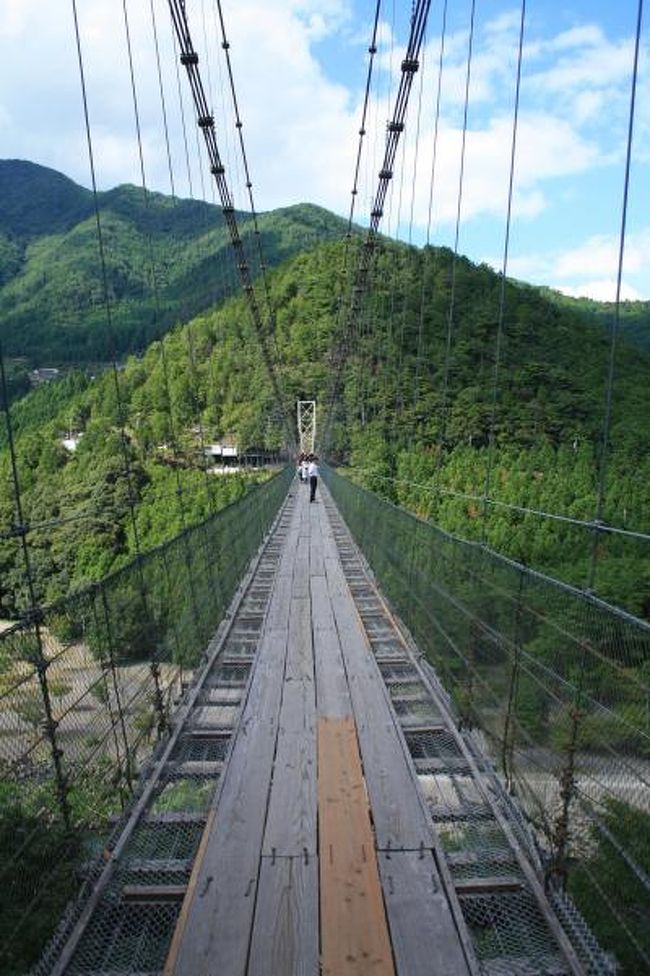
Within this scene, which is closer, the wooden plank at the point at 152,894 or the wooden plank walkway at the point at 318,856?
the wooden plank walkway at the point at 318,856

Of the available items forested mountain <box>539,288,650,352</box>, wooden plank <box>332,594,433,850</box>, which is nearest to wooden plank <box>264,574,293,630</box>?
wooden plank <box>332,594,433,850</box>

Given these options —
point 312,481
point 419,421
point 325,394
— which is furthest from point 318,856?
point 325,394

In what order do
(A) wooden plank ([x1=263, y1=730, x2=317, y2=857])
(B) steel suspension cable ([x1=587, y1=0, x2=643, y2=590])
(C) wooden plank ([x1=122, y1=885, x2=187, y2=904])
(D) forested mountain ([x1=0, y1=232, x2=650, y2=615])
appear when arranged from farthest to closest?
(D) forested mountain ([x1=0, y1=232, x2=650, y2=615]), (B) steel suspension cable ([x1=587, y1=0, x2=643, y2=590]), (A) wooden plank ([x1=263, y1=730, x2=317, y2=857]), (C) wooden plank ([x1=122, y1=885, x2=187, y2=904])

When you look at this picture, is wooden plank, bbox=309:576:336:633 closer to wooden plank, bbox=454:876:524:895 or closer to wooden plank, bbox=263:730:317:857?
wooden plank, bbox=263:730:317:857

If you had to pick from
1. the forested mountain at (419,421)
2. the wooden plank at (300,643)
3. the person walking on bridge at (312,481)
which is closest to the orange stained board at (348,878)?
the wooden plank at (300,643)

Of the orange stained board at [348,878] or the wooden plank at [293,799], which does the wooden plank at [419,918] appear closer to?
the orange stained board at [348,878]

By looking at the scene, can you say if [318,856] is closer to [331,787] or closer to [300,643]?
[331,787]

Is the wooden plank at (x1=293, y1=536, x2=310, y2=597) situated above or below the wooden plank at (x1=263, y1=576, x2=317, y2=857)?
below
